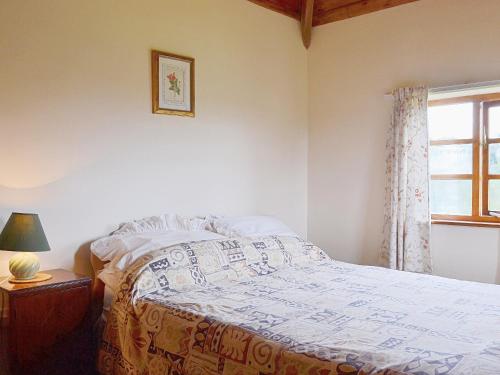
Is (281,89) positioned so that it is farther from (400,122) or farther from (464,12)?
(464,12)

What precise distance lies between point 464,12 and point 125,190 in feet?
9.03

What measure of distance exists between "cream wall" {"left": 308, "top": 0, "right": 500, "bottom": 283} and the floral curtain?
140mm

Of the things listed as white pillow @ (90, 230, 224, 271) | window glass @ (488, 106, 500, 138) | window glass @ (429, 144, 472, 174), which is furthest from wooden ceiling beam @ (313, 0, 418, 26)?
white pillow @ (90, 230, 224, 271)

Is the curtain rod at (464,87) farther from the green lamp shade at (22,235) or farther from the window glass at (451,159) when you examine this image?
the green lamp shade at (22,235)

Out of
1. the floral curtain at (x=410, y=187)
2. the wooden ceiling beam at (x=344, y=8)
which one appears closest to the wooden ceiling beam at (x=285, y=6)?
the wooden ceiling beam at (x=344, y=8)

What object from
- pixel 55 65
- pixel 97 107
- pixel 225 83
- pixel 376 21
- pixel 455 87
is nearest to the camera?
pixel 55 65

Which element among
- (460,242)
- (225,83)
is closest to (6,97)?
(225,83)

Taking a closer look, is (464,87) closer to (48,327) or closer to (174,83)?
(174,83)

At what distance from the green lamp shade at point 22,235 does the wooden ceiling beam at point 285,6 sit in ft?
8.43

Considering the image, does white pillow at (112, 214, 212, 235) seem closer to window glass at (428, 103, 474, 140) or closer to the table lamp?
the table lamp

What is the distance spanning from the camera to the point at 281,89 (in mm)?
4086

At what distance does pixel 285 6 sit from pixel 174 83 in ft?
4.95

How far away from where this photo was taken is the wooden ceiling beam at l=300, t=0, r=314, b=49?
4.07 meters

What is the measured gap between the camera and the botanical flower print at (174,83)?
3207 mm
